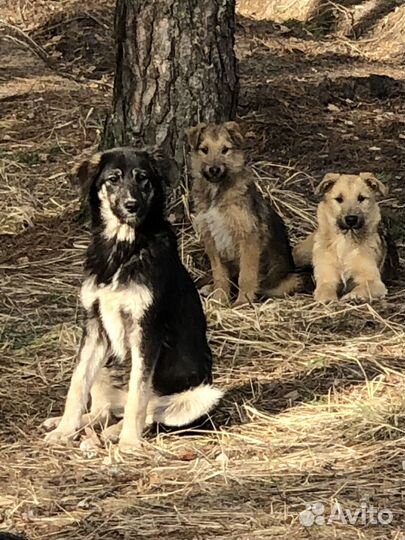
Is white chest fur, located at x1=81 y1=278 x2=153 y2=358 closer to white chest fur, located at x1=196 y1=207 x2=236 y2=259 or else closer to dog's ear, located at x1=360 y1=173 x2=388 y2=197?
white chest fur, located at x1=196 y1=207 x2=236 y2=259

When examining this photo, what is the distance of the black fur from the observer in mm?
5617

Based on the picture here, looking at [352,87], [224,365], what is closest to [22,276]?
[224,365]

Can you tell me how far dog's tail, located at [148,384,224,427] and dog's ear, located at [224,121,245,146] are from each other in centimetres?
270

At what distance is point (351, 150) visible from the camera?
10227 millimetres

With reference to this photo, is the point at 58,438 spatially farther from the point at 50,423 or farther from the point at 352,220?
the point at 352,220

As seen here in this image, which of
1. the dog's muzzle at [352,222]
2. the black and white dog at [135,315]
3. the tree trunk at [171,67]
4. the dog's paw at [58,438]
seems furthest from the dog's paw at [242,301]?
the dog's paw at [58,438]

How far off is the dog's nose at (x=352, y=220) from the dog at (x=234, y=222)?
57 cm

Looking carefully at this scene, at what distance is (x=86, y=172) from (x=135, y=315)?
2.56ft

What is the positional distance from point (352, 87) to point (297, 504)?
297 inches

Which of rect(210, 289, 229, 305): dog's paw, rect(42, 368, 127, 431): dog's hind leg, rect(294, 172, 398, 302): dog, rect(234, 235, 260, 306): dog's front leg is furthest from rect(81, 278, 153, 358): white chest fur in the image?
rect(294, 172, 398, 302): dog

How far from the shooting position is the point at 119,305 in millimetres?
5562

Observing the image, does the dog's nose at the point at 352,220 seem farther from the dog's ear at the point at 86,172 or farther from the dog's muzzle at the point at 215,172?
the dog's ear at the point at 86,172

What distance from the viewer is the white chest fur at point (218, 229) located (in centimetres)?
808

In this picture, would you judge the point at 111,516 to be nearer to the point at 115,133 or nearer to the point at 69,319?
the point at 69,319
